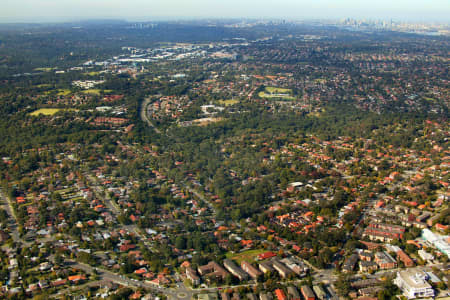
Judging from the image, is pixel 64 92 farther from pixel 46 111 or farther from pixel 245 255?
pixel 245 255

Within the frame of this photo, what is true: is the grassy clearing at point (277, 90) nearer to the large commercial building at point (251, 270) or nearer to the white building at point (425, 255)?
the white building at point (425, 255)

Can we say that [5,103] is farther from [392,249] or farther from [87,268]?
[392,249]

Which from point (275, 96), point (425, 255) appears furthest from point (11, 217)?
point (275, 96)

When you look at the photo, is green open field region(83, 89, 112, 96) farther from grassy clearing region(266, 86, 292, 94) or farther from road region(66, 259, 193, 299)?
road region(66, 259, 193, 299)

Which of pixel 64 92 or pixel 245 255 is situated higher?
pixel 64 92

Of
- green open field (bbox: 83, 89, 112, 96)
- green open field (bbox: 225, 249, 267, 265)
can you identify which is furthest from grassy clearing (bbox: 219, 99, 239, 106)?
green open field (bbox: 225, 249, 267, 265)

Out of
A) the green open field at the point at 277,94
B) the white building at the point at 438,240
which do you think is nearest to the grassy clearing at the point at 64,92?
the green open field at the point at 277,94
